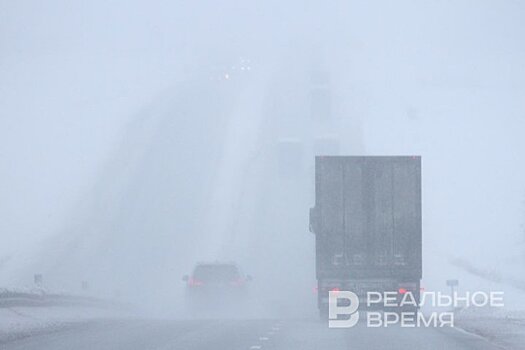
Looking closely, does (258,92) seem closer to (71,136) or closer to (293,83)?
(293,83)

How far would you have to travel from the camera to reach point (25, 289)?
38094 millimetres

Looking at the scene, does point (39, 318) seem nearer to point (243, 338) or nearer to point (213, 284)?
point (243, 338)

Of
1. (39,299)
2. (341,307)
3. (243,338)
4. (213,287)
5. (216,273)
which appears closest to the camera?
(243,338)

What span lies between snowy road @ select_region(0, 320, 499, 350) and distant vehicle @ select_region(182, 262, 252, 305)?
1071 cm

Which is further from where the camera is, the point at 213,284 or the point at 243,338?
the point at 213,284

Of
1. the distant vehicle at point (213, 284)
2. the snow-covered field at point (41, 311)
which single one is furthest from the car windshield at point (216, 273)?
the snow-covered field at point (41, 311)

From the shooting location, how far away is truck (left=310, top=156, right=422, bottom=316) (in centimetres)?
3591

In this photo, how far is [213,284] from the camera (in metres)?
45.1

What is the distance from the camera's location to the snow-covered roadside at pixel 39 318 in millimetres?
30469

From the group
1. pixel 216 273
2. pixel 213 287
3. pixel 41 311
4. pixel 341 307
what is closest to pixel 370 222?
pixel 341 307

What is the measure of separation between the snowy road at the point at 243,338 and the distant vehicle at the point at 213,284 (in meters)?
10.7

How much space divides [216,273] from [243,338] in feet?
54.7

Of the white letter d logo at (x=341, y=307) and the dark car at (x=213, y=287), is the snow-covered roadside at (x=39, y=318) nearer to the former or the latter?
the dark car at (x=213, y=287)

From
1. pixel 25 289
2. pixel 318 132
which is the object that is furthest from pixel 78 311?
pixel 318 132
